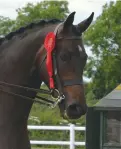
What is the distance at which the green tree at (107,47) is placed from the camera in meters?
33.4

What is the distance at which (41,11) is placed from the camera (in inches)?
1367

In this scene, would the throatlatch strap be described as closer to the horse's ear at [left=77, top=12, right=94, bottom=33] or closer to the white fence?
the horse's ear at [left=77, top=12, right=94, bottom=33]

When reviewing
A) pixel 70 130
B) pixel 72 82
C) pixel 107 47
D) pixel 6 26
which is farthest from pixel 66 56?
pixel 6 26

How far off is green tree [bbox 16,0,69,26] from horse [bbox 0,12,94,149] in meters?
29.4

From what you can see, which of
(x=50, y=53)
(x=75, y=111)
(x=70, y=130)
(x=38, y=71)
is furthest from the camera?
A: (x=70, y=130)

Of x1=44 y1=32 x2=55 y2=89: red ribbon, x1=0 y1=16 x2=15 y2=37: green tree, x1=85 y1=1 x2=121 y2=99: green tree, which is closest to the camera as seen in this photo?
x1=44 y1=32 x2=55 y2=89: red ribbon

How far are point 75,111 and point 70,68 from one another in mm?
319

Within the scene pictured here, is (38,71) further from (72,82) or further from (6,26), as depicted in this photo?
(6,26)

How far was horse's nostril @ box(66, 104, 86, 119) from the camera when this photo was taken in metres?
3.94

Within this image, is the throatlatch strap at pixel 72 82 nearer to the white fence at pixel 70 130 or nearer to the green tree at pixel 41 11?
the white fence at pixel 70 130

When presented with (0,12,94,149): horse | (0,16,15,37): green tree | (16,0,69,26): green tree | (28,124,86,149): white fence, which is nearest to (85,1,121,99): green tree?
(16,0,69,26): green tree

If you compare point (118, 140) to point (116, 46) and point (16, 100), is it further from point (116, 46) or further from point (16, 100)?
A: point (116, 46)

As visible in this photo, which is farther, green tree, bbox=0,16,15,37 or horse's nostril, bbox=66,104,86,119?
green tree, bbox=0,16,15,37

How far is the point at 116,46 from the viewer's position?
34438 millimetres
